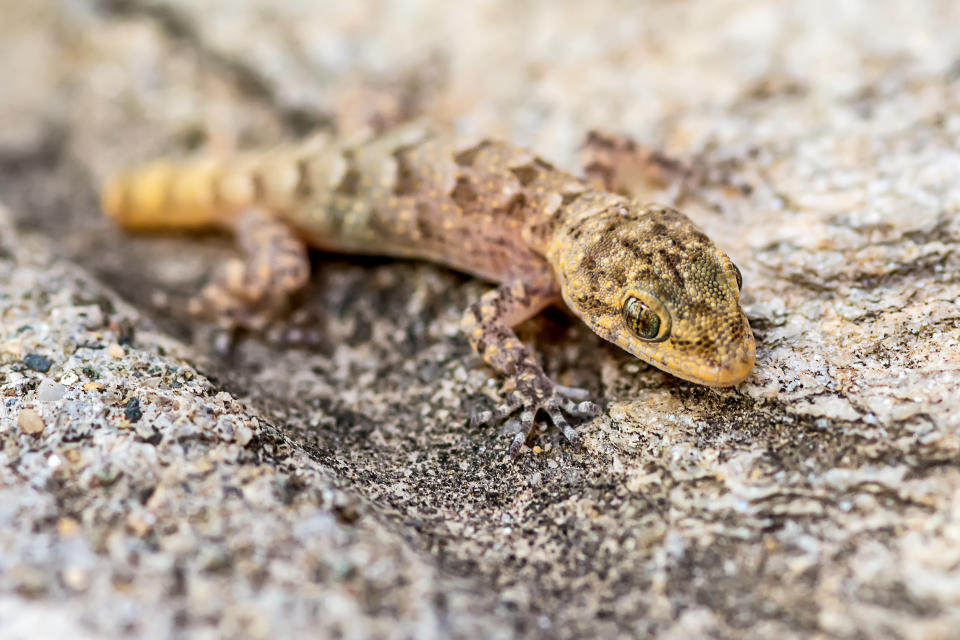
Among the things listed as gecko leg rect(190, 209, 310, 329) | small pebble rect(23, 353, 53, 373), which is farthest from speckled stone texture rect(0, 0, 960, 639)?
gecko leg rect(190, 209, 310, 329)

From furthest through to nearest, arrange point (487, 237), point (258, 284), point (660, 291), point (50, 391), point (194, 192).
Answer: point (194, 192) < point (258, 284) < point (487, 237) < point (660, 291) < point (50, 391)

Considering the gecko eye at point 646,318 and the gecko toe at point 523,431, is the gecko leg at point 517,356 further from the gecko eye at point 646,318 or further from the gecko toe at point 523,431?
the gecko eye at point 646,318

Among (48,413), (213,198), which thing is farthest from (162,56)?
(48,413)

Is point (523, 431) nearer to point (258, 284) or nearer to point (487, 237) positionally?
point (487, 237)

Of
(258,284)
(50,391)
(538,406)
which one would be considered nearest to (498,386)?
(538,406)

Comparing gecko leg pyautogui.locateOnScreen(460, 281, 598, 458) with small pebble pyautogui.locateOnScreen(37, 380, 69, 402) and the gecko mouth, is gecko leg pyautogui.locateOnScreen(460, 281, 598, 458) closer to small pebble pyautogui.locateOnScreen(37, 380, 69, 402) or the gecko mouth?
the gecko mouth

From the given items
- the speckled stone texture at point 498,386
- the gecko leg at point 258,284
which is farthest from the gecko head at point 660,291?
the gecko leg at point 258,284
